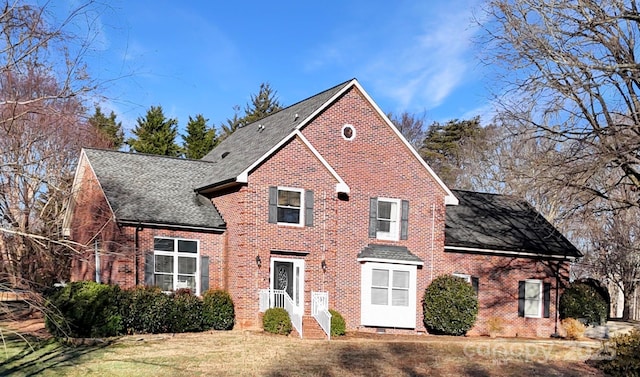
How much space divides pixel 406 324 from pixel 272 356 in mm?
8185

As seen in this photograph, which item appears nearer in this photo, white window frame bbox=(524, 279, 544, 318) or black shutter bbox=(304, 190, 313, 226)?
black shutter bbox=(304, 190, 313, 226)

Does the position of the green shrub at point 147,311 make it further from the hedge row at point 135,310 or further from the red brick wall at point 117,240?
the red brick wall at point 117,240

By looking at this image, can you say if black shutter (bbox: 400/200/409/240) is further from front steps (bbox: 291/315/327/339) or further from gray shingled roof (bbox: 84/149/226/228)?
gray shingled roof (bbox: 84/149/226/228)

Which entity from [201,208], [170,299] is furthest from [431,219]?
[170,299]

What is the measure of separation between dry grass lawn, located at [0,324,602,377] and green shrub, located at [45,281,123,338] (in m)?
0.71

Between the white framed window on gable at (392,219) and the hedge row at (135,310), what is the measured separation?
20.5 ft

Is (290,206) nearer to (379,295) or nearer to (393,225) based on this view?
(393,225)

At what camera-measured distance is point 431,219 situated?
23469mm

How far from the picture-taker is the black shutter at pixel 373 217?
22.6 m

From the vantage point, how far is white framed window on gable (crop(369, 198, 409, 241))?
22938 mm

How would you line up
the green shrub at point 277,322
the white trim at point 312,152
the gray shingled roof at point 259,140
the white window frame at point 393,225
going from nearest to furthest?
the green shrub at point 277,322 → the white trim at point 312,152 → the gray shingled roof at point 259,140 → the white window frame at point 393,225

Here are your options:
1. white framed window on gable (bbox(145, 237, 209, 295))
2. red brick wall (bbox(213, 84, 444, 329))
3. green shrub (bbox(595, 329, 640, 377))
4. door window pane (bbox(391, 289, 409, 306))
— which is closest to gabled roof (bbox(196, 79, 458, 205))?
red brick wall (bbox(213, 84, 444, 329))

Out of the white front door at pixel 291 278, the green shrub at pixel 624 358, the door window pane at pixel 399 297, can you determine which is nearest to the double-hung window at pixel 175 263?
the white front door at pixel 291 278

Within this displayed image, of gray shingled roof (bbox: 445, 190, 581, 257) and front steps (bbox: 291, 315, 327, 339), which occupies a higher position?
gray shingled roof (bbox: 445, 190, 581, 257)
